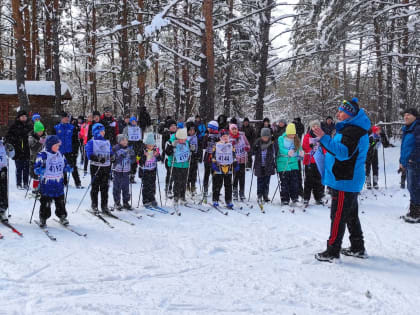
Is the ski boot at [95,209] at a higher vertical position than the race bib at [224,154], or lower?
lower

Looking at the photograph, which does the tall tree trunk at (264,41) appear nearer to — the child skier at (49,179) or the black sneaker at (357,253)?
the child skier at (49,179)

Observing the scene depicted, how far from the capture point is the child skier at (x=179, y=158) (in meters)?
7.88

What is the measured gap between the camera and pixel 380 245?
5.27 meters

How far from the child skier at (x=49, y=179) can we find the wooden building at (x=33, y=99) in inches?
500

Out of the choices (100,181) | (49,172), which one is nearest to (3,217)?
(49,172)

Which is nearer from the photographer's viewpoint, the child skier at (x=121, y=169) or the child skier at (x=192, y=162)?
the child skier at (x=121, y=169)

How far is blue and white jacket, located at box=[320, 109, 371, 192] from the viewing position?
4234mm

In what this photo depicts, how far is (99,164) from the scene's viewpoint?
6.81 m

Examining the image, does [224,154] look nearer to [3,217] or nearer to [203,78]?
[3,217]

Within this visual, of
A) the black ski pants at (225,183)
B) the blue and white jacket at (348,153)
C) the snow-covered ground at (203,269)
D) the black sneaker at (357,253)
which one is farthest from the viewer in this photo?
the black ski pants at (225,183)

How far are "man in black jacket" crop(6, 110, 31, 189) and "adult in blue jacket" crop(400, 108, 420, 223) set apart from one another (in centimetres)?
885

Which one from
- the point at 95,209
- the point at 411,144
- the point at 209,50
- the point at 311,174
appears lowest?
the point at 95,209

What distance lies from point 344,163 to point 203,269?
2192 mm

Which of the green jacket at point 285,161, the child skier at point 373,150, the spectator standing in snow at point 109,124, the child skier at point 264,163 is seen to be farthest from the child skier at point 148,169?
the child skier at point 373,150
